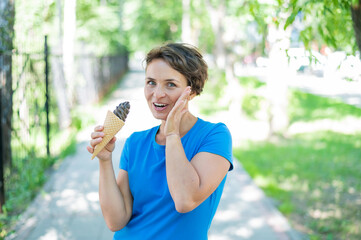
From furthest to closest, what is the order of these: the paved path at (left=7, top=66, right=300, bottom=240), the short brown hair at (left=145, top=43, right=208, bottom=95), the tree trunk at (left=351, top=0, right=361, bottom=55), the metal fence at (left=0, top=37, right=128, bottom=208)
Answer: the metal fence at (left=0, top=37, right=128, bottom=208)
the paved path at (left=7, top=66, right=300, bottom=240)
the tree trunk at (left=351, top=0, right=361, bottom=55)
the short brown hair at (left=145, top=43, right=208, bottom=95)

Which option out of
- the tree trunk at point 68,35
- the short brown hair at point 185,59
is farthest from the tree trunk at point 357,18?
the tree trunk at point 68,35

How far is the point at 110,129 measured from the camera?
1.89 meters

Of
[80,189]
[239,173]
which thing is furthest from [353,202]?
[80,189]

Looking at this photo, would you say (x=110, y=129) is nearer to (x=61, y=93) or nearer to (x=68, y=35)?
(x=61, y=93)

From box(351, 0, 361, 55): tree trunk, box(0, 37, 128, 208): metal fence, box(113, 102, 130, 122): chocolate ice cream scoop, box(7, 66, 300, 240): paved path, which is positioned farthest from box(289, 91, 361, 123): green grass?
box(113, 102, 130, 122): chocolate ice cream scoop

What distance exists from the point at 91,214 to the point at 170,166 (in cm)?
380

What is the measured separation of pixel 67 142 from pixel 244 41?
11.1 m

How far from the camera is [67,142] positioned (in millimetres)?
9352

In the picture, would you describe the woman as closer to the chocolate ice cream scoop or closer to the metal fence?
the chocolate ice cream scoop

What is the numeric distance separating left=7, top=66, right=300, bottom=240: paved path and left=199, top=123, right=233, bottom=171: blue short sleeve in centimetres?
293

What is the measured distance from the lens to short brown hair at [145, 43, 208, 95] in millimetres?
1870

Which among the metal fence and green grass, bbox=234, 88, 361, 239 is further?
the metal fence

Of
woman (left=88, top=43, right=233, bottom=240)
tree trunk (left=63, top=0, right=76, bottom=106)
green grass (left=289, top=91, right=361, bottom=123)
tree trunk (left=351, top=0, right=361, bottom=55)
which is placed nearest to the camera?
woman (left=88, top=43, right=233, bottom=240)

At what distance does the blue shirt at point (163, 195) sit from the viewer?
188 cm
